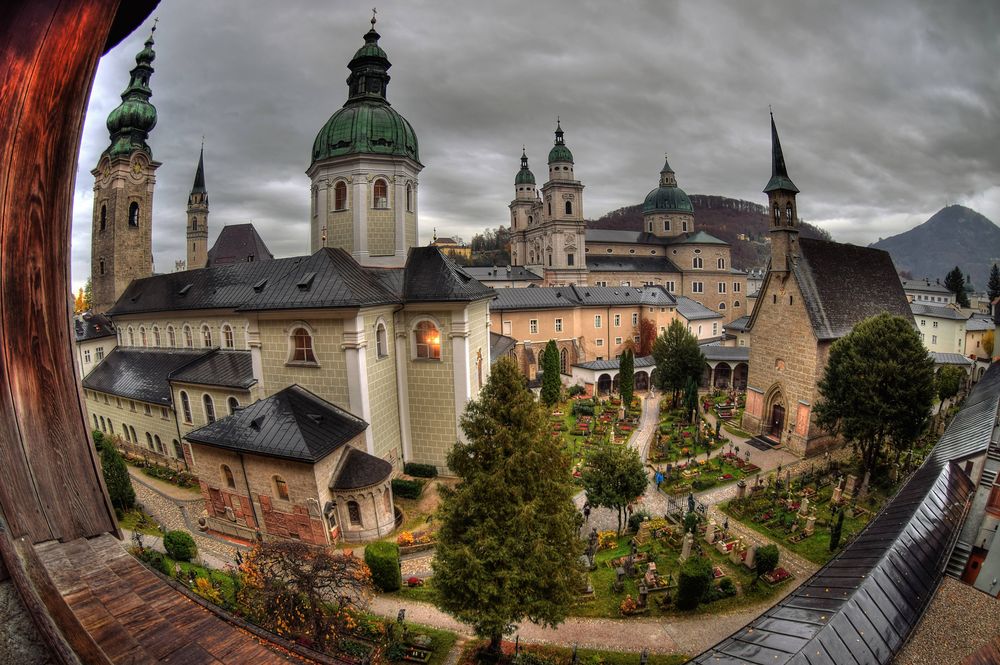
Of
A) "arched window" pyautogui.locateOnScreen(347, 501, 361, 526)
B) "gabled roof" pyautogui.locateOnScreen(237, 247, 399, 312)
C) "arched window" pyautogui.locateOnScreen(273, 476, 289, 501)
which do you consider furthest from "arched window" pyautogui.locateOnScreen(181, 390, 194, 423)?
"arched window" pyautogui.locateOnScreen(347, 501, 361, 526)

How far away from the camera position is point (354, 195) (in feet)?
64.6

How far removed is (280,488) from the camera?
14.4 m

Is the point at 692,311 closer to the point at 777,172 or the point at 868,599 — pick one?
the point at 777,172

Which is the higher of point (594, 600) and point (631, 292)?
Answer: point (631, 292)

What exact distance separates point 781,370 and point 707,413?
7728 millimetres

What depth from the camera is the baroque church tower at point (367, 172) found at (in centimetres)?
1969

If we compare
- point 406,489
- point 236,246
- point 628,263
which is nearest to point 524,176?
point 628,263

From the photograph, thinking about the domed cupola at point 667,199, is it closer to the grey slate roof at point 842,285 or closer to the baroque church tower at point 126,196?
the grey slate roof at point 842,285

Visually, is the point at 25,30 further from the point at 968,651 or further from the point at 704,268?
the point at 704,268

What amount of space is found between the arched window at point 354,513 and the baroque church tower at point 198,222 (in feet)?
159

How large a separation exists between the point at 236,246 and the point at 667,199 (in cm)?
5789

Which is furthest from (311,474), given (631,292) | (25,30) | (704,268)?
(704,268)

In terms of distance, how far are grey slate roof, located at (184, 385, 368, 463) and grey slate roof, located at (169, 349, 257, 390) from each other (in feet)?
10.6

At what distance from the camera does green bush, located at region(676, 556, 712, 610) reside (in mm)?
11367
